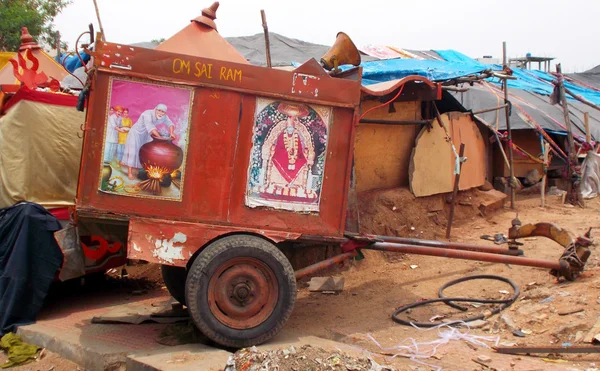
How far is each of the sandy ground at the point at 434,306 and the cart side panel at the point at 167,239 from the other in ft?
4.17

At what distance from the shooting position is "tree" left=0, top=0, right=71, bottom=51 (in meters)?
15.2

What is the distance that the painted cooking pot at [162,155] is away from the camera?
4781 millimetres

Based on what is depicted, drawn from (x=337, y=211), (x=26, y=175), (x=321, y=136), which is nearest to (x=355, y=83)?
(x=321, y=136)

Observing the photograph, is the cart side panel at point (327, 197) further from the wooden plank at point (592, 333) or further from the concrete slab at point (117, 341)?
the wooden plank at point (592, 333)

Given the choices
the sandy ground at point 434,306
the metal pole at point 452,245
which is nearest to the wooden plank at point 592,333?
the sandy ground at point 434,306

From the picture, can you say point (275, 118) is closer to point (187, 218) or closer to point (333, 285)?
point (187, 218)

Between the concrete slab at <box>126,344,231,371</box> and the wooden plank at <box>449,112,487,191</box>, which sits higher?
the wooden plank at <box>449,112,487,191</box>

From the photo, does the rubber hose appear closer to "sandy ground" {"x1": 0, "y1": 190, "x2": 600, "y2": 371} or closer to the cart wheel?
"sandy ground" {"x1": 0, "y1": 190, "x2": 600, "y2": 371}

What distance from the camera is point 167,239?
187 inches

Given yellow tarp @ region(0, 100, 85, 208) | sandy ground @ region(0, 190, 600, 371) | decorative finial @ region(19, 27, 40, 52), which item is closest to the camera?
sandy ground @ region(0, 190, 600, 371)

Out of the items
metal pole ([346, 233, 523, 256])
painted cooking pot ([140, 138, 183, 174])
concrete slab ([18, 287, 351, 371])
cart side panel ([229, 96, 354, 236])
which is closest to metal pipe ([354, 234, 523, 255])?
metal pole ([346, 233, 523, 256])

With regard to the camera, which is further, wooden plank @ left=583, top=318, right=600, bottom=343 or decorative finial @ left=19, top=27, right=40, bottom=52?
decorative finial @ left=19, top=27, right=40, bottom=52

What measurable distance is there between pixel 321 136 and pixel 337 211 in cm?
66

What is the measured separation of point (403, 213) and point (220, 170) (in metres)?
4.08
